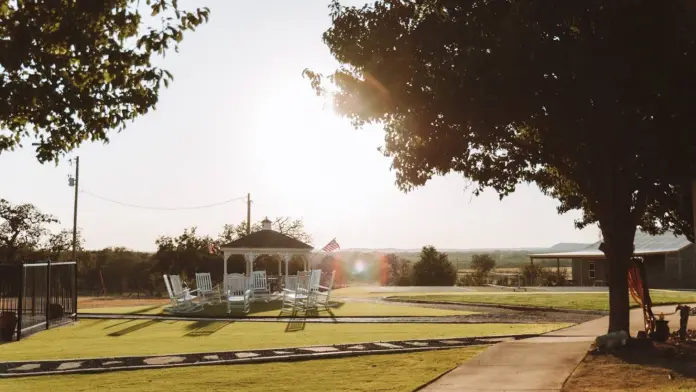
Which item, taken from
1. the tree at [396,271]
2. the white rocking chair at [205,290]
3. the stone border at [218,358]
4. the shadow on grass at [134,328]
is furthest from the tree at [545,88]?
the tree at [396,271]

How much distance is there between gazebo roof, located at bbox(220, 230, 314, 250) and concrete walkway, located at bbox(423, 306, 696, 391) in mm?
18868

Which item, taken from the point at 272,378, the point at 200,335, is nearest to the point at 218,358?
the point at 272,378

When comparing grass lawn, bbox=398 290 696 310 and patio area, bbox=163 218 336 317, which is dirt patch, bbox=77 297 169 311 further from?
grass lawn, bbox=398 290 696 310

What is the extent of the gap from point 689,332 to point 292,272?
3120 centimetres

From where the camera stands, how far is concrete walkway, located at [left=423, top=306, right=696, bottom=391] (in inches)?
344

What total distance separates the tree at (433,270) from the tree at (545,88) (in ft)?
112

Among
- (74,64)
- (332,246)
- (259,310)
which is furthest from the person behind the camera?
(332,246)

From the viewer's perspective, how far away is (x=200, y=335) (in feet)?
54.2

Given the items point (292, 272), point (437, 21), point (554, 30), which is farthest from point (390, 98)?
point (292, 272)

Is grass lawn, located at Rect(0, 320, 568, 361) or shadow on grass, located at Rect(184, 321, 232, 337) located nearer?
grass lawn, located at Rect(0, 320, 568, 361)

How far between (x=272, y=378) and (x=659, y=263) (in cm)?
4169

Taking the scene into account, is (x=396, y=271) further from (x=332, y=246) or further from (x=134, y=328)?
(x=134, y=328)

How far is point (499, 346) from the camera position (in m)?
12.4

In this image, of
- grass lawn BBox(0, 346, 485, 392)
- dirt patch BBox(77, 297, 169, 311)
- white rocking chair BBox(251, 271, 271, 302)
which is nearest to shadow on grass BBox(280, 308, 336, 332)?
white rocking chair BBox(251, 271, 271, 302)
